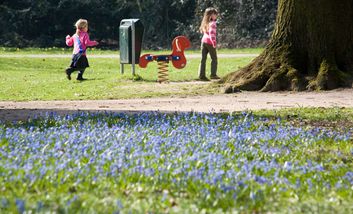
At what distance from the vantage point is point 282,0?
49.1 ft

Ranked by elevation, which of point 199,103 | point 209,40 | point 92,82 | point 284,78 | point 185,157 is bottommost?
point 92,82

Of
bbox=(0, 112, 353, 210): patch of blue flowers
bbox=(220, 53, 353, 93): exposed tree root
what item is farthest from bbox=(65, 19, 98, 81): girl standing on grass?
bbox=(0, 112, 353, 210): patch of blue flowers

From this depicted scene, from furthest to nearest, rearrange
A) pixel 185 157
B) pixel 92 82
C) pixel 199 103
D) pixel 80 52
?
pixel 80 52 → pixel 92 82 → pixel 199 103 → pixel 185 157

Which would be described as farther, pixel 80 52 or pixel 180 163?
pixel 80 52

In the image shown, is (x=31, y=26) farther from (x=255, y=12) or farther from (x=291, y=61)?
(x=291, y=61)

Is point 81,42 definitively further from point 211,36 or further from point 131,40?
point 211,36

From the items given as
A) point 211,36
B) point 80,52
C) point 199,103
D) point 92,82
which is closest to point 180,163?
point 199,103

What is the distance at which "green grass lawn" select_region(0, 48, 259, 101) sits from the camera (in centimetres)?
1556

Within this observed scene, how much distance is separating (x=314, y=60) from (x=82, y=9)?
26.4m

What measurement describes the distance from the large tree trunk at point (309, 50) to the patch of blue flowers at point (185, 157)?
496 centimetres

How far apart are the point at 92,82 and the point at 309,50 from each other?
591 centimetres

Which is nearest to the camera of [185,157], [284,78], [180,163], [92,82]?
[180,163]

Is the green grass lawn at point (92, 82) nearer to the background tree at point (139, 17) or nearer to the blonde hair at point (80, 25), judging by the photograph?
the blonde hair at point (80, 25)

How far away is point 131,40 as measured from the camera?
20.8 meters
